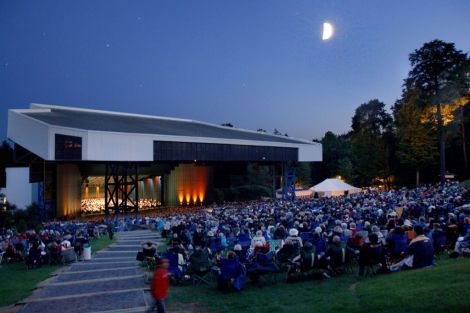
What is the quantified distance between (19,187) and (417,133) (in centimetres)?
3681

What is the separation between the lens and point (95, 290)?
334 inches

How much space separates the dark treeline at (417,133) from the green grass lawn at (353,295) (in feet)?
107

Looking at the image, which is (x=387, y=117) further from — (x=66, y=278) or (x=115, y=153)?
(x=66, y=278)

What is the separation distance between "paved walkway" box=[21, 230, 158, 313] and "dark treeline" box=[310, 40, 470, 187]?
107 feet

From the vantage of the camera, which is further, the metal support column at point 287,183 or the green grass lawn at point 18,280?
the metal support column at point 287,183

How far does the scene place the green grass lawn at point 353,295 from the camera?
210 inches

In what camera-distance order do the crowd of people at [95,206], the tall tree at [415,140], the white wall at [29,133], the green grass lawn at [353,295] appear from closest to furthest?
the green grass lawn at [353,295], the white wall at [29,133], the crowd of people at [95,206], the tall tree at [415,140]

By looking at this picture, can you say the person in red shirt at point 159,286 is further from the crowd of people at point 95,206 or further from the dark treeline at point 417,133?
the dark treeline at point 417,133

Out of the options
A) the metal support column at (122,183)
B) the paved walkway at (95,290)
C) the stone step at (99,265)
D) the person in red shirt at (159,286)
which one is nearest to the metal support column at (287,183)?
the metal support column at (122,183)

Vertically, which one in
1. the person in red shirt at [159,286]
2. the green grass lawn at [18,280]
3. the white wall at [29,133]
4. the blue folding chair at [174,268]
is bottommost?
the green grass lawn at [18,280]

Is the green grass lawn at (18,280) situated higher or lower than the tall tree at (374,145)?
lower

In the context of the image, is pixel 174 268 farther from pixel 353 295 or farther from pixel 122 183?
pixel 122 183

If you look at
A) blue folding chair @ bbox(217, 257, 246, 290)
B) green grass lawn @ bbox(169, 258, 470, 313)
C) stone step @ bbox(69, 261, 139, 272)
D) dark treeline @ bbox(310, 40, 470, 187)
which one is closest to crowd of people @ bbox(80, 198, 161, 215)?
dark treeline @ bbox(310, 40, 470, 187)

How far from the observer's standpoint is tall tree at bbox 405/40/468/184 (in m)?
36.0
